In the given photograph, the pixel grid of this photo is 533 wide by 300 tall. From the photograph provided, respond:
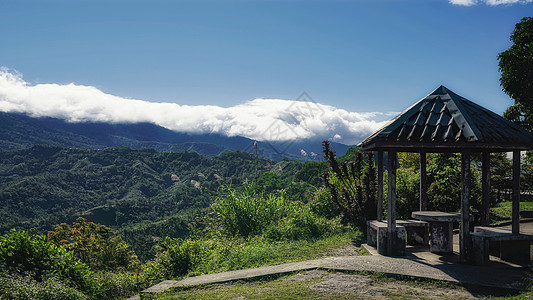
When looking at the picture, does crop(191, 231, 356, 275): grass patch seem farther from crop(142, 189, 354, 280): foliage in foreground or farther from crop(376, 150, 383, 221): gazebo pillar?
crop(376, 150, 383, 221): gazebo pillar

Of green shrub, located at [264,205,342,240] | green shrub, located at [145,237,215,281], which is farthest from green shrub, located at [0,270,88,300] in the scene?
green shrub, located at [264,205,342,240]

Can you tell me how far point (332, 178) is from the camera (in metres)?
12.4

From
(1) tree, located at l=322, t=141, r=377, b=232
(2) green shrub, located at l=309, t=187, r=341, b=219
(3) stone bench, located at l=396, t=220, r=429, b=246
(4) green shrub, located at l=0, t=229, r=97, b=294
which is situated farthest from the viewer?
(2) green shrub, located at l=309, t=187, r=341, b=219

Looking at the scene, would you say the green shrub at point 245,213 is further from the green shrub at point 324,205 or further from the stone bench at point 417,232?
the stone bench at point 417,232

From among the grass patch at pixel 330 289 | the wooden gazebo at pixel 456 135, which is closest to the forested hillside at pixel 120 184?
the wooden gazebo at pixel 456 135

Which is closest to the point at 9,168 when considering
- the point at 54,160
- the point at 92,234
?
the point at 54,160

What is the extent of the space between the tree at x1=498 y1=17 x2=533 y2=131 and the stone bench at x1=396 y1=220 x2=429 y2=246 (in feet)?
28.6

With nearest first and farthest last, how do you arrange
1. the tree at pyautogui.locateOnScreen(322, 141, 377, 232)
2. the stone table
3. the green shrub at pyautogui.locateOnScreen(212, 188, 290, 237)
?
1. the stone table
2. the tree at pyautogui.locateOnScreen(322, 141, 377, 232)
3. the green shrub at pyautogui.locateOnScreen(212, 188, 290, 237)

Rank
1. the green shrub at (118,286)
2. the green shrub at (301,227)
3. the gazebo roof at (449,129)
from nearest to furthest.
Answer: the gazebo roof at (449,129), the green shrub at (118,286), the green shrub at (301,227)

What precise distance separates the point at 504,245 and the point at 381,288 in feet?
10.8

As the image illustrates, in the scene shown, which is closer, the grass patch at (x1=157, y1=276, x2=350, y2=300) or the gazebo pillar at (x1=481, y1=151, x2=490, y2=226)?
the grass patch at (x1=157, y1=276, x2=350, y2=300)

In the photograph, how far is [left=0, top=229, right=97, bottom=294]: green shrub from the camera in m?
5.74

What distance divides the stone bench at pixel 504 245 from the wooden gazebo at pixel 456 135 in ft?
0.44

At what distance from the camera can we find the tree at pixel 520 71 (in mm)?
13188
